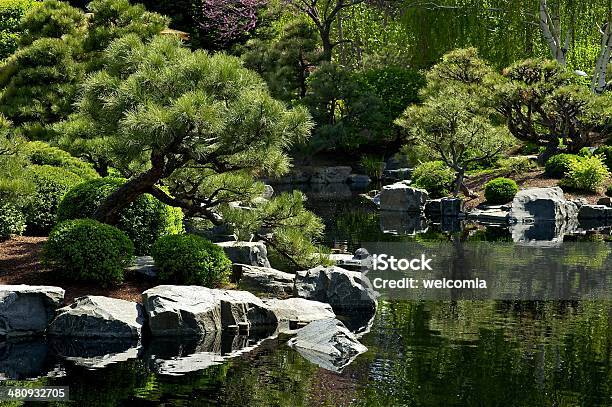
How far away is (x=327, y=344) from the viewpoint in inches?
454

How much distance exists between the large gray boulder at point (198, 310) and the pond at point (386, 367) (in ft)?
1.37

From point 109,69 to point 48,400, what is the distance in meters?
6.65

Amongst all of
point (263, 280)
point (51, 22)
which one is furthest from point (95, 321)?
point (51, 22)

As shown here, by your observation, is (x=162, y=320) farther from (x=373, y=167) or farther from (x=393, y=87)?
(x=393, y=87)

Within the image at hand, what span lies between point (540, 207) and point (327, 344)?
15.2 m

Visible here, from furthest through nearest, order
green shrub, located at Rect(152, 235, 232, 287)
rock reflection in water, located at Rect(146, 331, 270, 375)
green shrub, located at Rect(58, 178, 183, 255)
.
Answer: green shrub, located at Rect(58, 178, 183, 255) < green shrub, located at Rect(152, 235, 232, 287) < rock reflection in water, located at Rect(146, 331, 270, 375)

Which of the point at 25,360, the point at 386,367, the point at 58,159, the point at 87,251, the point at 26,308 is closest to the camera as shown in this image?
the point at 386,367

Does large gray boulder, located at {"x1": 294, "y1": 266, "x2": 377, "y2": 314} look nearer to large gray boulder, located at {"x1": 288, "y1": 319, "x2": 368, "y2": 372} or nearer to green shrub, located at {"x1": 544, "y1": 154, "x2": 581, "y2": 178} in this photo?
large gray boulder, located at {"x1": 288, "y1": 319, "x2": 368, "y2": 372}

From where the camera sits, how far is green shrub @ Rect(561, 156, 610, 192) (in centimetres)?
2728

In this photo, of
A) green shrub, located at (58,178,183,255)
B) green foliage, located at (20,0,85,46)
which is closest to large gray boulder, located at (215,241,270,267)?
green shrub, located at (58,178,183,255)

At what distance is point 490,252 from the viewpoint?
1927 cm

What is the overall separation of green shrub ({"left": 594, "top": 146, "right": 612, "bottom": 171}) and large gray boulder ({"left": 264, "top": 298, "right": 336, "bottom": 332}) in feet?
61.1

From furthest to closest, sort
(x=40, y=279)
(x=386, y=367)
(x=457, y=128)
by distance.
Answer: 1. (x=457, y=128)
2. (x=40, y=279)
3. (x=386, y=367)

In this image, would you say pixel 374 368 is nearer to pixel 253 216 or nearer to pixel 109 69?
pixel 253 216
